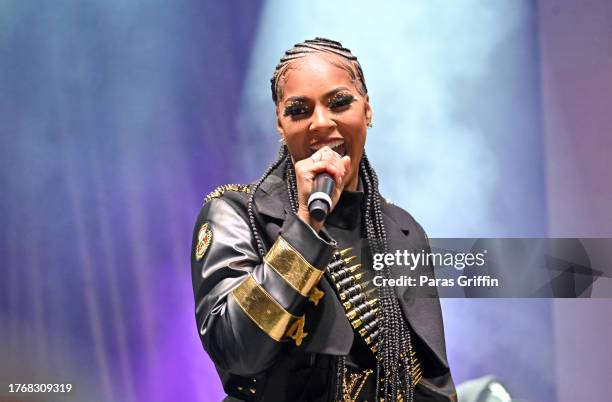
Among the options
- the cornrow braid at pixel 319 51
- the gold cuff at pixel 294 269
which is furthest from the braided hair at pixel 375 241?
the gold cuff at pixel 294 269

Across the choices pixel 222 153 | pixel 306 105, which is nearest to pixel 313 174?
pixel 306 105

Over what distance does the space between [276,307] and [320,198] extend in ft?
0.75

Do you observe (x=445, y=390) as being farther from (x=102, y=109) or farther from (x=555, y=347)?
(x=102, y=109)

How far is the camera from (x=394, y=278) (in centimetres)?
186

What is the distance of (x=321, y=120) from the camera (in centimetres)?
176

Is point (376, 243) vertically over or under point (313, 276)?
over

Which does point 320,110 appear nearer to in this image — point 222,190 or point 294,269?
point 222,190

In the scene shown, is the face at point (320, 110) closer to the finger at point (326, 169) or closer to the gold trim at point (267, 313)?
the finger at point (326, 169)

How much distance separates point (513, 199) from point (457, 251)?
35cm

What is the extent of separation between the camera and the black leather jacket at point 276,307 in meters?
1.46

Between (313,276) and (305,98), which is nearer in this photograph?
(313,276)

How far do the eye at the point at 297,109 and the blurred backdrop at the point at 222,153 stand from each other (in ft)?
3.06

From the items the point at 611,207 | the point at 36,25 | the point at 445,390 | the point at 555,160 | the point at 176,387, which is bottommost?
the point at 445,390

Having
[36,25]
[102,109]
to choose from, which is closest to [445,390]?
[102,109]
